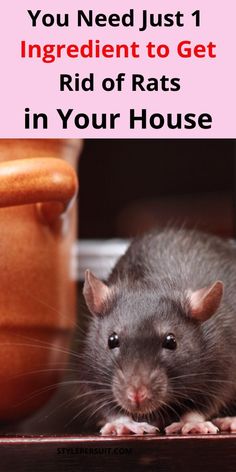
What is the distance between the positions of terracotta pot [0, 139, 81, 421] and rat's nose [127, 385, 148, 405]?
Result: 16 centimetres

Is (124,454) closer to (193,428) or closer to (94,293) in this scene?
(193,428)

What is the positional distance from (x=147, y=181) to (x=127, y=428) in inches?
74.3

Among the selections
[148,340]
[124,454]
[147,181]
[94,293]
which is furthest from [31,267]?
[147,181]

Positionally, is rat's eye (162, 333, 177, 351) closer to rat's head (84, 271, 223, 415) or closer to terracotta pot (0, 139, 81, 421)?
rat's head (84, 271, 223, 415)

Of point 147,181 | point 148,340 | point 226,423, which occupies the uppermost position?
point 148,340

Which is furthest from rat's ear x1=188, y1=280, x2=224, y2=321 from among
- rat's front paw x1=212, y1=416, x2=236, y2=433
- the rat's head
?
rat's front paw x1=212, y1=416, x2=236, y2=433

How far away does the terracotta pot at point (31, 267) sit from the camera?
0.87 m

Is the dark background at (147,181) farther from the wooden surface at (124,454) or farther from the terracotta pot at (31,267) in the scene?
the wooden surface at (124,454)

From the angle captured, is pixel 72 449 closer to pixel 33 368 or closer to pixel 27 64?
pixel 33 368

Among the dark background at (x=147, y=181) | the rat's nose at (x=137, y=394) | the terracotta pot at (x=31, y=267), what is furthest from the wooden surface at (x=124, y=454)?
the dark background at (x=147, y=181)

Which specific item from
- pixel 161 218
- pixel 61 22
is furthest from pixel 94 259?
pixel 161 218

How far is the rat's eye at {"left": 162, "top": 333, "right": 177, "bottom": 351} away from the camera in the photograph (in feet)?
2.83

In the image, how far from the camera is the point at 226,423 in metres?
0.88

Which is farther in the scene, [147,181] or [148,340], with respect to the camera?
[147,181]
